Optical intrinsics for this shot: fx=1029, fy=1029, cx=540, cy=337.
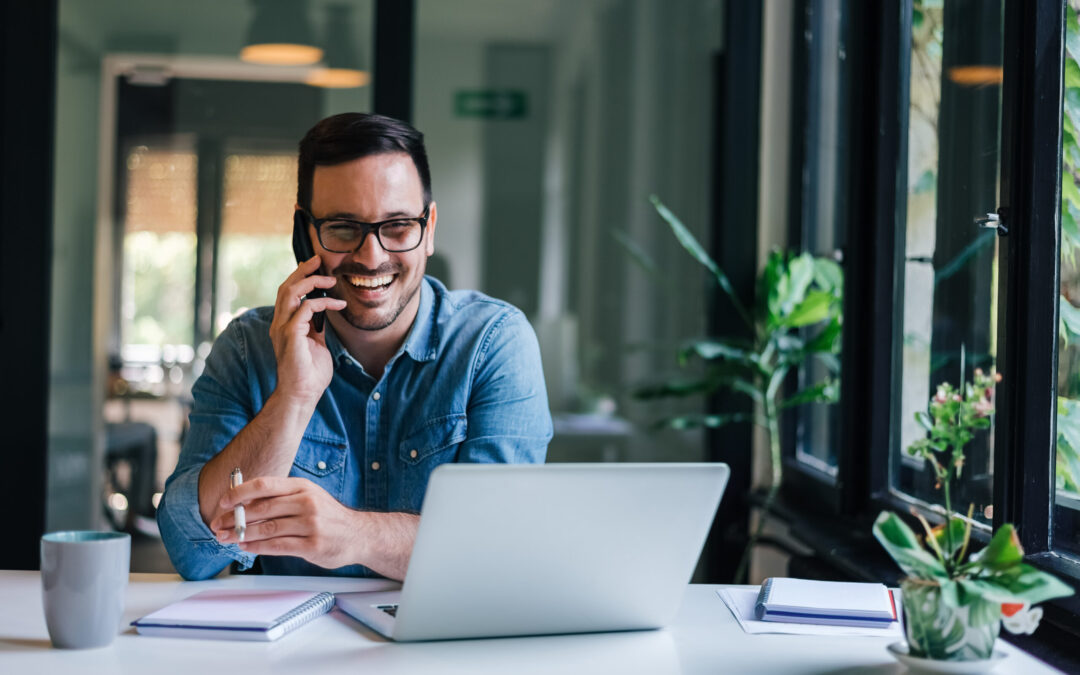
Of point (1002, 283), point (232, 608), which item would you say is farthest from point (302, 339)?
point (1002, 283)

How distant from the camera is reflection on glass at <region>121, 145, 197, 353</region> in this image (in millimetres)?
3412

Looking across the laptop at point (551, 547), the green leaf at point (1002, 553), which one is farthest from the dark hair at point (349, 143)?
the green leaf at point (1002, 553)

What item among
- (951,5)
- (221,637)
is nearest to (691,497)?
(221,637)

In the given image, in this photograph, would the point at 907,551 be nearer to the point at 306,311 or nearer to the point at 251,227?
the point at 306,311

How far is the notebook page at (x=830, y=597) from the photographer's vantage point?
1.33 meters

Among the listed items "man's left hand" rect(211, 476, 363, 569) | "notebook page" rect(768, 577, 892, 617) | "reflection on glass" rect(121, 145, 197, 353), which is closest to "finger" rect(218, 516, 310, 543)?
"man's left hand" rect(211, 476, 363, 569)

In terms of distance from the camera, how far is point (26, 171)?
3.30 m

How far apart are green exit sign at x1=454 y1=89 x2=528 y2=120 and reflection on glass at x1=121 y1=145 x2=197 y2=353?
918mm

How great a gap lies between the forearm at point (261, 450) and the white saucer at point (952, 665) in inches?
39.8

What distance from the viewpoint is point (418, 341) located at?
193 centimetres

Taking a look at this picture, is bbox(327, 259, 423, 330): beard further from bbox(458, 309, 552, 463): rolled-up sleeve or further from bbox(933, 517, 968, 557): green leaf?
bbox(933, 517, 968, 557): green leaf

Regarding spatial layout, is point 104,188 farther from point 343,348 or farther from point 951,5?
point 951,5

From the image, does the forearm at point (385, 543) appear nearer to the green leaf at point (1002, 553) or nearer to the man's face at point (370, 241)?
the man's face at point (370, 241)

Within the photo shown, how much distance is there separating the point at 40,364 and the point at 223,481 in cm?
199
